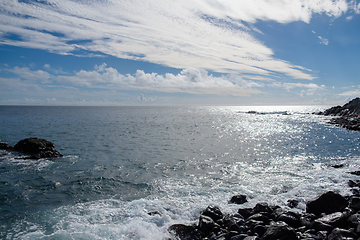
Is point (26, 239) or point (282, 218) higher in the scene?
point (282, 218)

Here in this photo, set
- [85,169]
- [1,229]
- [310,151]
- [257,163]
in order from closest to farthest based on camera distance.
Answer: [1,229] < [85,169] < [257,163] < [310,151]

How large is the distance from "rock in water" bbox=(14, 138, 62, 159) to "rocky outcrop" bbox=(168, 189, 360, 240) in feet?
67.6

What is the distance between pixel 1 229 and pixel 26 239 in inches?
78.4

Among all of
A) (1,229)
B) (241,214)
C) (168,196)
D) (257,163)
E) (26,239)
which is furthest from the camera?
(257,163)

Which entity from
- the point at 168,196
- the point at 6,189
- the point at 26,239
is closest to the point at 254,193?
the point at 168,196

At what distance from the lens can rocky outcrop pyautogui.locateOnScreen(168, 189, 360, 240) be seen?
340 inches

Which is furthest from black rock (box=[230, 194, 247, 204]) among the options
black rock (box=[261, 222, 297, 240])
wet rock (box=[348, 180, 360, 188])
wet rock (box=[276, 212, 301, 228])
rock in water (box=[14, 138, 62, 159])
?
rock in water (box=[14, 138, 62, 159])

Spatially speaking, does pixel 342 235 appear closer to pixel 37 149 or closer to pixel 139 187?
pixel 139 187

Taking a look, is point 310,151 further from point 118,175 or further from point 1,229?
point 1,229

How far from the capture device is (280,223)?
934 cm

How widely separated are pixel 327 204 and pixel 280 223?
4.48 meters

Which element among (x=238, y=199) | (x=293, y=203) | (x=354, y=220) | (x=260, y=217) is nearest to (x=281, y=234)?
(x=260, y=217)

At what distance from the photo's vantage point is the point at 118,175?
61.6ft

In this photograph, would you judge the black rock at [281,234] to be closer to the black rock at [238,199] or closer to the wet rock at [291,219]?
the wet rock at [291,219]
